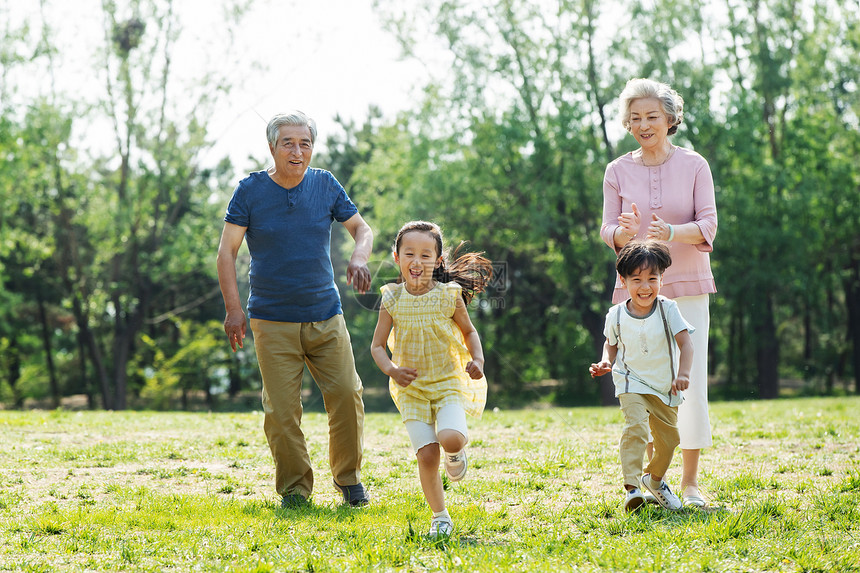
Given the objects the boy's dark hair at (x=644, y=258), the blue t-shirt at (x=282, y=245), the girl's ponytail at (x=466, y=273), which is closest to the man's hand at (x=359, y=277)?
the girl's ponytail at (x=466, y=273)

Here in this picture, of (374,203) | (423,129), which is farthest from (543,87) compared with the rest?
(374,203)

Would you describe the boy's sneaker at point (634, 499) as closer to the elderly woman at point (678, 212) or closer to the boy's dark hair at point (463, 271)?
the elderly woman at point (678, 212)

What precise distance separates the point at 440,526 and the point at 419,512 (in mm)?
494

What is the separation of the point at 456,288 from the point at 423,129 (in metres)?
18.6

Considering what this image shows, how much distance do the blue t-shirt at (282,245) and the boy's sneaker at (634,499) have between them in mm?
2016

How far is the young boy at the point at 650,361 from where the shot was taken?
4180mm

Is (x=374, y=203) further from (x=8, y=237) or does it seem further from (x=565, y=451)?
(x=565, y=451)

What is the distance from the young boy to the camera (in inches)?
165

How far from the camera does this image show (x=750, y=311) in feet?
76.0

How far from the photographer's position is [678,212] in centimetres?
459

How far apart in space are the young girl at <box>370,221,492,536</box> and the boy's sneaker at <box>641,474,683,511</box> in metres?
0.94

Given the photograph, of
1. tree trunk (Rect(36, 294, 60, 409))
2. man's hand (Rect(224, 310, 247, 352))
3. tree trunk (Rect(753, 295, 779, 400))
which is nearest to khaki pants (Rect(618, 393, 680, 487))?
man's hand (Rect(224, 310, 247, 352))

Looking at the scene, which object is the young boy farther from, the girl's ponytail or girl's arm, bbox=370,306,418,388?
girl's arm, bbox=370,306,418,388

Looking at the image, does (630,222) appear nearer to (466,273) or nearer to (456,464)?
(466,273)
